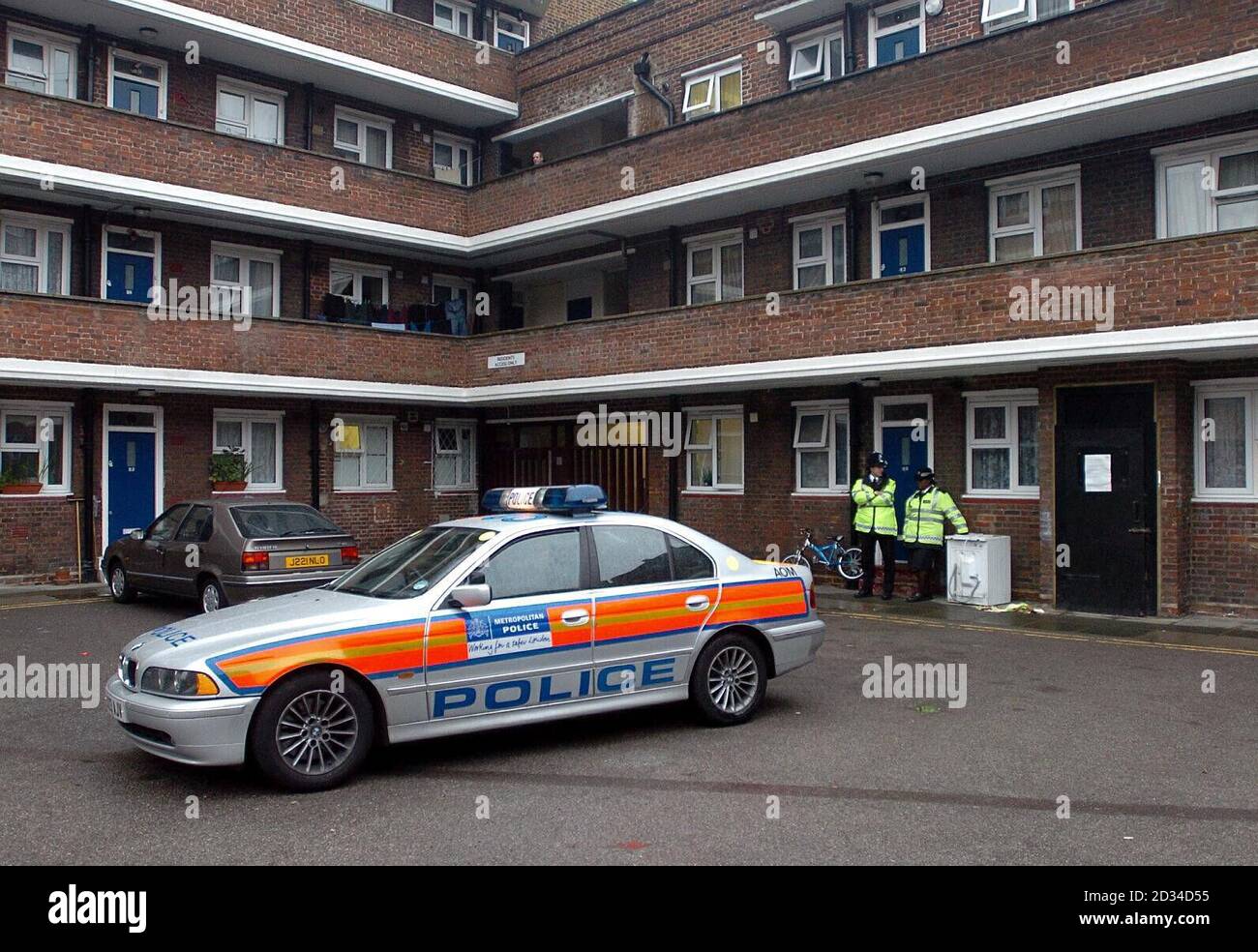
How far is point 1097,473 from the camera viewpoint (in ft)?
45.6

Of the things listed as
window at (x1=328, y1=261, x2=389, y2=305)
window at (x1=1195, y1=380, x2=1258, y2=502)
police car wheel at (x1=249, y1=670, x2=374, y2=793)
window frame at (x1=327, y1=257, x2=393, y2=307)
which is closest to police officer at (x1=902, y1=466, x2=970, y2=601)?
window at (x1=1195, y1=380, x2=1258, y2=502)

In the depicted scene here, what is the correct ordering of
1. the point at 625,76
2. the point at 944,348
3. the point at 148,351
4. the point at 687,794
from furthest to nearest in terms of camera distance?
the point at 625,76 < the point at 148,351 < the point at 944,348 < the point at 687,794

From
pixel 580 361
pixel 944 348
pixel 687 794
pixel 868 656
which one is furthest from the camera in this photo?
pixel 580 361

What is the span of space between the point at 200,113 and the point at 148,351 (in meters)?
5.24

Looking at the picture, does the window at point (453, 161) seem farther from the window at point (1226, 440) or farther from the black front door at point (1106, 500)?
the window at point (1226, 440)

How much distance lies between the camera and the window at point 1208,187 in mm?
13586

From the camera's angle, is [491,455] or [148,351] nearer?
[148,351]

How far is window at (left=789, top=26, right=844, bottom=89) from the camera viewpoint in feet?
60.7

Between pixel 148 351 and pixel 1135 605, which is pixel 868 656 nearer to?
pixel 1135 605

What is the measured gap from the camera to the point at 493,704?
22.1 feet

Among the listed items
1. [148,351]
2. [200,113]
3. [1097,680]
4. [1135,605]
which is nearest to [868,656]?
[1097,680]

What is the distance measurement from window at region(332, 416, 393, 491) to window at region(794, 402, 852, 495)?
8.49 meters

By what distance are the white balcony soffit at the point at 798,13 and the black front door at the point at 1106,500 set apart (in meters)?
7.87

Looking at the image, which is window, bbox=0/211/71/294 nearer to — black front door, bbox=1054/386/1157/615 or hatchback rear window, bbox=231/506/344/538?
hatchback rear window, bbox=231/506/344/538
